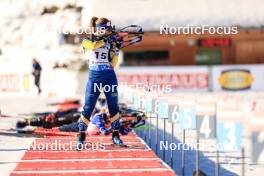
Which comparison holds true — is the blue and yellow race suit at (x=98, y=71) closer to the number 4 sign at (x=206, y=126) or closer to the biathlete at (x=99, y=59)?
the biathlete at (x=99, y=59)

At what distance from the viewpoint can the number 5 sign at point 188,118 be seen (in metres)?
8.00

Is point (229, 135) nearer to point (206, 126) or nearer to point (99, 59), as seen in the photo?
point (206, 126)

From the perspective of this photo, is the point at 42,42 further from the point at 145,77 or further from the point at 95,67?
the point at 95,67

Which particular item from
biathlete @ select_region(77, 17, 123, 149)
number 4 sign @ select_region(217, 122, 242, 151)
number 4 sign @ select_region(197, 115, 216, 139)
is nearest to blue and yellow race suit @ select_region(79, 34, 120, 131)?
biathlete @ select_region(77, 17, 123, 149)

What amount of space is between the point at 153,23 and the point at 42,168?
27.7 m

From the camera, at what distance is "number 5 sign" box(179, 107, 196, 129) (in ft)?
26.2

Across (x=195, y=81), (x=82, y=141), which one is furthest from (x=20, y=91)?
(x=82, y=141)

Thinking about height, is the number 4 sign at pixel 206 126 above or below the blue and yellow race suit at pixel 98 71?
below

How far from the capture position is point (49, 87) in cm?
3300

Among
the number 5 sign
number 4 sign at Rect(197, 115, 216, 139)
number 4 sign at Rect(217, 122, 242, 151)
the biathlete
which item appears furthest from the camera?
the biathlete

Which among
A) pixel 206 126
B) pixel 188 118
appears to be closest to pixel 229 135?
pixel 206 126

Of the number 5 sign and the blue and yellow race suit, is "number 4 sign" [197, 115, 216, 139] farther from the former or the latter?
the blue and yellow race suit

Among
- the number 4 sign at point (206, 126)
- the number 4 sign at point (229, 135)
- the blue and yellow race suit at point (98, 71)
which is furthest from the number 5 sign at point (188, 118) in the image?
the blue and yellow race suit at point (98, 71)

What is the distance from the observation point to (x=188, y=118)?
26.8 feet
